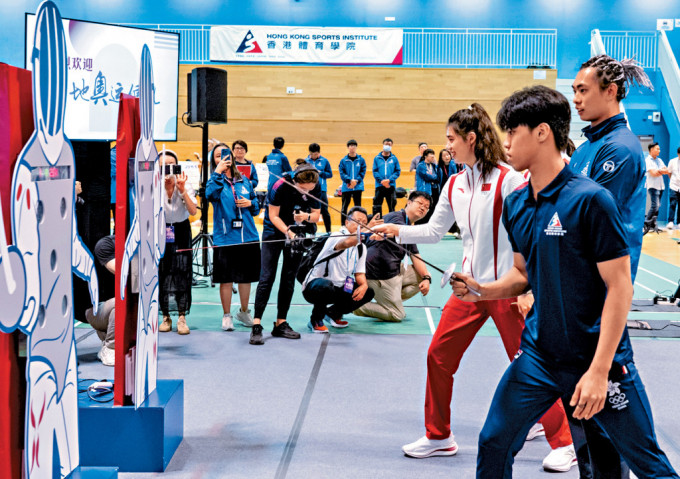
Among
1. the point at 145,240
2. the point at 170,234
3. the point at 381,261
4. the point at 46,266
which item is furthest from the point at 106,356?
the point at 46,266

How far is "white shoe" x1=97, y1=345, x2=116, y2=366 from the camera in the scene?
16.8 feet

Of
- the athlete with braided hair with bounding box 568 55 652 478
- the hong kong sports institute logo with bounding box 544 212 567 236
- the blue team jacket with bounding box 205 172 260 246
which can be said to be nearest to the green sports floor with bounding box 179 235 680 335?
the blue team jacket with bounding box 205 172 260 246

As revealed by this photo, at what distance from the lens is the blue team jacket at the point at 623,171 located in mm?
2949

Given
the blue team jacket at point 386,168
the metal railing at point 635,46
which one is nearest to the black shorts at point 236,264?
the blue team jacket at point 386,168

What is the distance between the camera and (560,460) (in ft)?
11.4

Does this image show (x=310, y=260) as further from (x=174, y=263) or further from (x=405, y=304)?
(x=405, y=304)

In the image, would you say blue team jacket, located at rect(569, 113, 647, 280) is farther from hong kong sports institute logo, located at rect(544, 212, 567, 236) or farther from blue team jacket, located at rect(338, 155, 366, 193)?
blue team jacket, located at rect(338, 155, 366, 193)

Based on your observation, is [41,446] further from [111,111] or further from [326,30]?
[326,30]

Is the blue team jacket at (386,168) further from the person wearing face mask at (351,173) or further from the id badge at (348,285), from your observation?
the id badge at (348,285)

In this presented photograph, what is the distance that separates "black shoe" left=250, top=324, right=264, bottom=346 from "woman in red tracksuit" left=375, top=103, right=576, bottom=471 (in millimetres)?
2416

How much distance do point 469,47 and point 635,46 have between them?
4.09m

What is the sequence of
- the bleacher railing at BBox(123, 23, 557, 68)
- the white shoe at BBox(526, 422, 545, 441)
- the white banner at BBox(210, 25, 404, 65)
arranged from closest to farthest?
the white shoe at BBox(526, 422, 545, 441) < the white banner at BBox(210, 25, 404, 65) < the bleacher railing at BBox(123, 23, 557, 68)

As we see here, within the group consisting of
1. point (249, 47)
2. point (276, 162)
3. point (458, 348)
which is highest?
point (249, 47)

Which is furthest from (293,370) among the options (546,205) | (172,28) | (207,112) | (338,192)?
(172,28)
